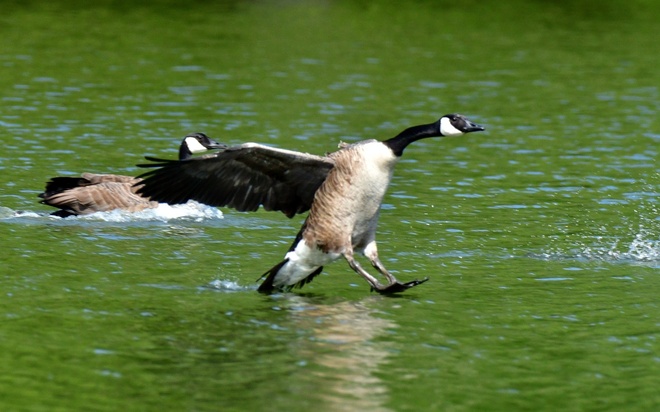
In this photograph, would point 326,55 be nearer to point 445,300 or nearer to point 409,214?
point 409,214

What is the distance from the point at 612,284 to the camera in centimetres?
1331

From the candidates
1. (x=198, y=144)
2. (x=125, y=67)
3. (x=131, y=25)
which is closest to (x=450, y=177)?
(x=198, y=144)

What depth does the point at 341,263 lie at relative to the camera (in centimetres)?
1498

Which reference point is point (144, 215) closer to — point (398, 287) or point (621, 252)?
point (398, 287)

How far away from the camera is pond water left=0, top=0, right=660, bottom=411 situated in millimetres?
9945

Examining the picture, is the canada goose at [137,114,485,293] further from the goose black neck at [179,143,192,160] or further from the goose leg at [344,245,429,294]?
the goose black neck at [179,143,192,160]

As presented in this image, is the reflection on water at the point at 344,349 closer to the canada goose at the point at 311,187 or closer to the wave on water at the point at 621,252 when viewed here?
the canada goose at the point at 311,187

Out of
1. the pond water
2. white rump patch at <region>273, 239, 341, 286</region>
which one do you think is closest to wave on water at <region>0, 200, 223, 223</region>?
the pond water

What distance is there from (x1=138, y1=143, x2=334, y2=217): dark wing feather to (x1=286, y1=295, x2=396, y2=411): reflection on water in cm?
114

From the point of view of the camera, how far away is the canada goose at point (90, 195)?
52.4ft

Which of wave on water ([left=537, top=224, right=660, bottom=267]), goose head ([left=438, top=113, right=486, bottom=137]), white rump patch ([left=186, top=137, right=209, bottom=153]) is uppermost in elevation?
goose head ([left=438, top=113, right=486, bottom=137])

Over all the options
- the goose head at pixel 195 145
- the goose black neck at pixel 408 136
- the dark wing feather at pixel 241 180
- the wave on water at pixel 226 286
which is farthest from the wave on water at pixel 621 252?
the goose head at pixel 195 145

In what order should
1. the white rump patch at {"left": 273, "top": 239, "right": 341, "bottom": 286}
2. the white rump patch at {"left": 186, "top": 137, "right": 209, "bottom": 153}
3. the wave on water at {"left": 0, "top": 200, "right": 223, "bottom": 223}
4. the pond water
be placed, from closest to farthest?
1. the pond water
2. the white rump patch at {"left": 273, "top": 239, "right": 341, "bottom": 286}
3. the wave on water at {"left": 0, "top": 200, "right": 223, "bottom": 223}
4. the white rump patch at {"left": 186, "top": 137, "right": 209, "bottom": 153}

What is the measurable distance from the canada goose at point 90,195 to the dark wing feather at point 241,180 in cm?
314
